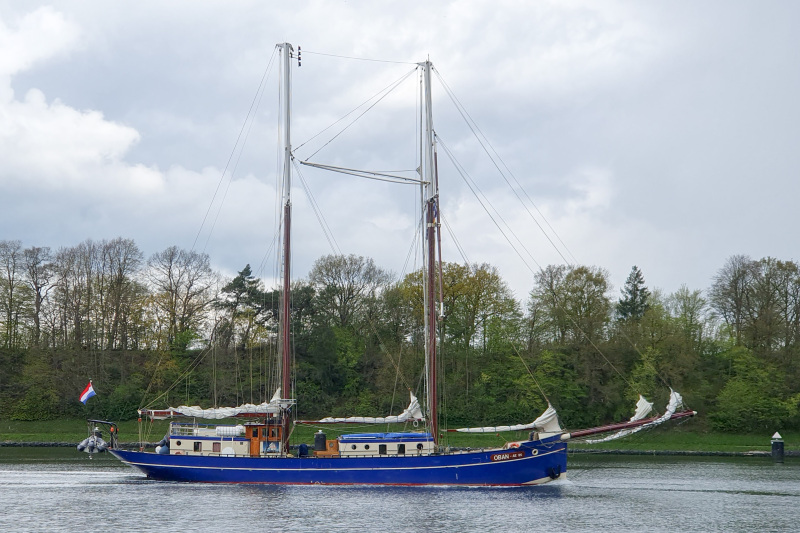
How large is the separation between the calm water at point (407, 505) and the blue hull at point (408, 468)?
79cm

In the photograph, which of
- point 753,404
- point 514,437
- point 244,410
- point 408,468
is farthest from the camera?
point 753,404

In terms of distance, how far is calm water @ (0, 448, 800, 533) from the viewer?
38.2 meters

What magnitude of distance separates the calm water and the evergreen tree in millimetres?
56209

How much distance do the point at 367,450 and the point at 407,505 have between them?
31.8ft

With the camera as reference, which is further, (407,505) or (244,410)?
(244,410)

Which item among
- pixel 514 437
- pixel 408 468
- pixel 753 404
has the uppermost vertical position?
pixel 753 404

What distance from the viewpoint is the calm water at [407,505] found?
38.2 metres

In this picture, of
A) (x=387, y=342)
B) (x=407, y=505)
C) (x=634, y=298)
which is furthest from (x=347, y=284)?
(x=407, y=505)

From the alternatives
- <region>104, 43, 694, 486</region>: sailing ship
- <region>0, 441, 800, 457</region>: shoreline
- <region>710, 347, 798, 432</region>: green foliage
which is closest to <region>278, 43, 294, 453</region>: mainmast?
<region>104, 43, 694, 486</region>: sailing ship

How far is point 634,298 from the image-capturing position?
118625 millimetres

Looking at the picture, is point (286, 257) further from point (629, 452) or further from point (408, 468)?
point (629, 452)

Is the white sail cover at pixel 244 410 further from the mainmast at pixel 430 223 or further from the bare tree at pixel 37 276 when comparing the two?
the bare tree at pixel 37 276

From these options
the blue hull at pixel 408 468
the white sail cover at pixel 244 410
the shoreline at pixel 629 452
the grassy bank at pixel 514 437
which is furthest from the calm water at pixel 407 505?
the grassy bank at pixel 514 437

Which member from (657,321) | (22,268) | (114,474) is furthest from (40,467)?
(657,321)
